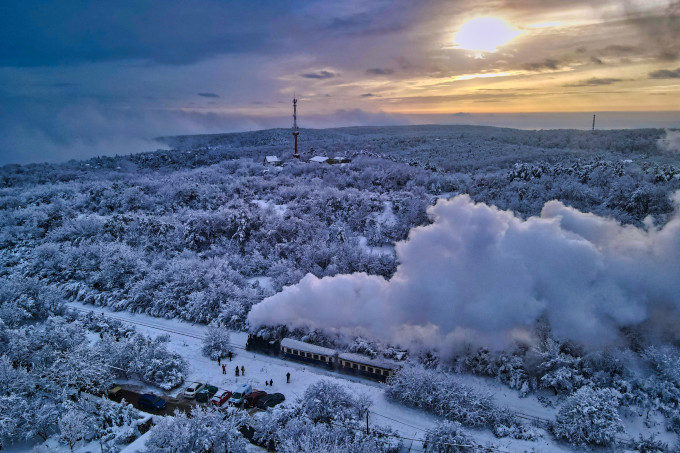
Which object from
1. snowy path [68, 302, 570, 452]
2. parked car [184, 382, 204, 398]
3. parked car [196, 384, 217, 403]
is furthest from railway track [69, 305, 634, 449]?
parked car [184, 382, 204, 398]

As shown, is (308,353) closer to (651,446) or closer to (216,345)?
(216,345)

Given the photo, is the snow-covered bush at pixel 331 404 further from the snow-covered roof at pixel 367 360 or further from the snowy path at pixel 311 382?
the snow-covered roof at pixel 367 360

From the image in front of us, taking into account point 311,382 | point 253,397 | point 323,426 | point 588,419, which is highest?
point 588,419

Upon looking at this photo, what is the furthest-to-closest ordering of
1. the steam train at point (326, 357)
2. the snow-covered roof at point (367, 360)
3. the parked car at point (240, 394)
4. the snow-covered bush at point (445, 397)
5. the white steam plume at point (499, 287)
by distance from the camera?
→ the white steam plume at point (499, 287) → the steam train at point (326, 357) → the snow-covered roof at point (367, 360) → the parked car at point (240, 394) → the snow-covered bush at point (445, 397)

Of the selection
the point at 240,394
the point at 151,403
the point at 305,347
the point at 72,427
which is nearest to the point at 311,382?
the point at 305,347

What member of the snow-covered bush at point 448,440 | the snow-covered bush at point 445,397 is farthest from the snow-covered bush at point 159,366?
the snow-covered bush at point 448,440

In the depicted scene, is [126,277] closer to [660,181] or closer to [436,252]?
[436,252]
